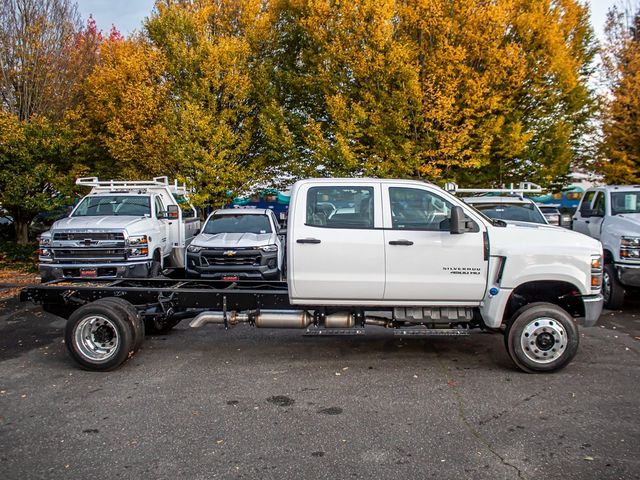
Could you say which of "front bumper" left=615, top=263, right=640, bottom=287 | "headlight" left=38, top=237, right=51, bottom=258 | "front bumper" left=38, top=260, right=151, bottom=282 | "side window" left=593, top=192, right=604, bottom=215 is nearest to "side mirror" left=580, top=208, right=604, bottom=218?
"side window" left=593, top=192, right=604, bottom=215

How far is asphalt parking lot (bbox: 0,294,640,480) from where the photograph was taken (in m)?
3.90

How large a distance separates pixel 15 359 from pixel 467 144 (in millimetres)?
12678

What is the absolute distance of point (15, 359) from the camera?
263 inches

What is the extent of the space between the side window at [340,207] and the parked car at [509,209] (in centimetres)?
541

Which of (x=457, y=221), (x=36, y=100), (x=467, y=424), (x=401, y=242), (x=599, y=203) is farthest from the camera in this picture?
(x=36, y=100)

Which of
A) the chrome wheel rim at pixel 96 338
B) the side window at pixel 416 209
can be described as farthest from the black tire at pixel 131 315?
the side window at pixel 416 209

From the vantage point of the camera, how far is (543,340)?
18.9 feet

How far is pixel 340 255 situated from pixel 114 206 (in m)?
6.96

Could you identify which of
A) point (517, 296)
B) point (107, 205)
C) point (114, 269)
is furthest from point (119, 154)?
point (517, 296)

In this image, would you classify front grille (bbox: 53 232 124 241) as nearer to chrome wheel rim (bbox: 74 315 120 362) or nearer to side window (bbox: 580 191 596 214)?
chrome wheel rim (bbox: 74 315 120 362)

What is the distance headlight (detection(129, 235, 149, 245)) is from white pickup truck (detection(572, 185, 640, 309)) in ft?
27.0

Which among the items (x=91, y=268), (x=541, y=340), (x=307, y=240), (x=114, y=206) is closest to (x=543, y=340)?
(x=541, y=340)

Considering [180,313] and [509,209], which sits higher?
[509,209]

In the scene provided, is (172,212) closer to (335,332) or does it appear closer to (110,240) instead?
(110,240)
